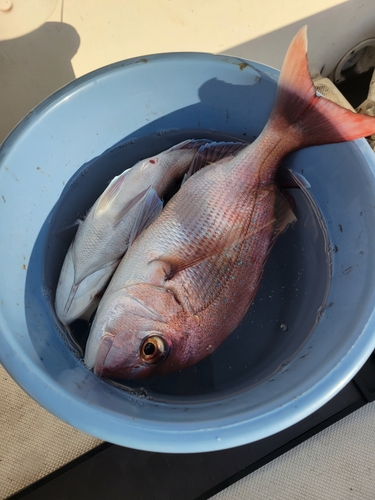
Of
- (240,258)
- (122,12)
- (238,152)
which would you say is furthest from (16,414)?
(122,12)

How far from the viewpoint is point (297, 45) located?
2.38 ft

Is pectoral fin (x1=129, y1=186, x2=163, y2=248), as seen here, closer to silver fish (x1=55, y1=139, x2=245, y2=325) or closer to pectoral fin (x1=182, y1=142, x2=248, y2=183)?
silver fish (x1=55, y1=139, x2=245, y2=325)

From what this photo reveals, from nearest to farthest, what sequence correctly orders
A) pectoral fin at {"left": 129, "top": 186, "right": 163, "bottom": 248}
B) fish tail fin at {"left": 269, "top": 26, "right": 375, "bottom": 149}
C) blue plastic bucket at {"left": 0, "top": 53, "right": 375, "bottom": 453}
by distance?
blue plastic bucket at {"left": 0, "top": 53, "right": 375, "bottom": 453} → fish tail fin at {"left": 269, "top": 26, "right": 375, "bottom": 149} → pectoral fin at {"left": 129, "top": 186, "right": 163, "bottom": 248}

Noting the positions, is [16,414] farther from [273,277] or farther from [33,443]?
[273,277]

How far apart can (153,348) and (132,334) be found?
0.17 feet

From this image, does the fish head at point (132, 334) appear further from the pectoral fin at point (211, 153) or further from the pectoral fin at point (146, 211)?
the pectoral fin at point (211, 153)

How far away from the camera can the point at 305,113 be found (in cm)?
79

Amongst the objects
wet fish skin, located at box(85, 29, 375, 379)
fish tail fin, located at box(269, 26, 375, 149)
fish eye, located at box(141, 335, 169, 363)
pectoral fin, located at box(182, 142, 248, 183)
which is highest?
fish tail fin, located at box(269, 26, 375, 149)

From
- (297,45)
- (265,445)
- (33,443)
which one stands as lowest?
(265,445)

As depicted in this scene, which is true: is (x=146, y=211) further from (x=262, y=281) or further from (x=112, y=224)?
(x=262, y=281)

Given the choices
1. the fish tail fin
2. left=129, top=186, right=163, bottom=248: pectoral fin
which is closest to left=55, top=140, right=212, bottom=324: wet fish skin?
left=129, top=186, right=163, bottom=248: pectoral fin

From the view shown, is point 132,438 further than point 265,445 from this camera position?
No

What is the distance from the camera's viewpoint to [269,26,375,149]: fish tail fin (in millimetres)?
727

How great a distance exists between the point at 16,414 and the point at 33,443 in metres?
0.09
